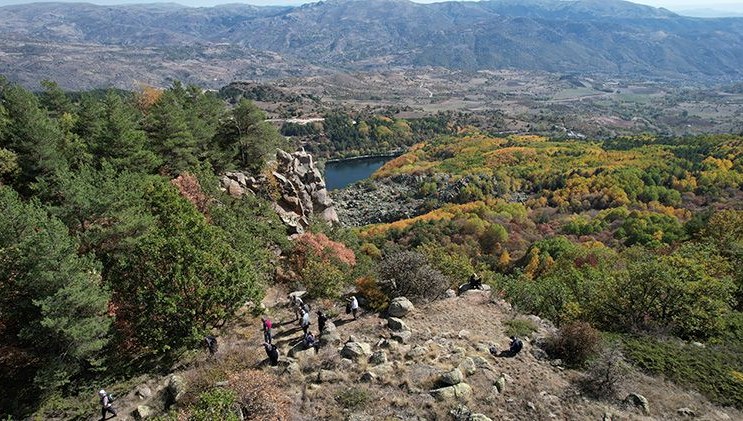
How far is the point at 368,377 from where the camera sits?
22391 mm

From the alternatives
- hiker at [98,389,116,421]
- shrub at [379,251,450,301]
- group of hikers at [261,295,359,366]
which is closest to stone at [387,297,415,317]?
shrub at [379,251,450,301]

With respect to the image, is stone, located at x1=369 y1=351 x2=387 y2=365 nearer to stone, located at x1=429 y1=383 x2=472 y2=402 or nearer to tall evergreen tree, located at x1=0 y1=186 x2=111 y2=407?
stone, located at x1=429 y1=383 x2=472 y2=402

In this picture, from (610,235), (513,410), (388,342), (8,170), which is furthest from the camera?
(610,235)

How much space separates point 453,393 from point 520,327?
989 cm

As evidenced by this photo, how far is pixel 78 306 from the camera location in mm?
21359

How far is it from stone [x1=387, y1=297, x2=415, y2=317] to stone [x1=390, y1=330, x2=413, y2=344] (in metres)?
2.65

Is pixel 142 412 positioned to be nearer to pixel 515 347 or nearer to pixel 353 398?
pixel 353 398

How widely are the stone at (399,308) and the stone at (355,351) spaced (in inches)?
205

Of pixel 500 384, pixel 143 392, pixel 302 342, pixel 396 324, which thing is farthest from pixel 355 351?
pixel 143 392

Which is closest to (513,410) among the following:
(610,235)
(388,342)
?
(388,342)

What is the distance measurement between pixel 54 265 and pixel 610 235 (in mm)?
101083

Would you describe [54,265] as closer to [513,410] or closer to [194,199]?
[194,199]

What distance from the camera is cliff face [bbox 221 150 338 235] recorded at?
171ft

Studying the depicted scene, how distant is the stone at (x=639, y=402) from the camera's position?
21183 mm
